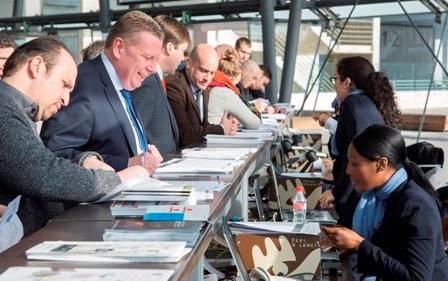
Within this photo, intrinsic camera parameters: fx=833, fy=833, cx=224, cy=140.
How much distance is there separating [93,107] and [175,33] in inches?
58.0

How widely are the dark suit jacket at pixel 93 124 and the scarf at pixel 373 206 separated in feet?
2.95

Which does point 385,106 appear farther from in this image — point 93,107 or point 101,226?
point 101,226

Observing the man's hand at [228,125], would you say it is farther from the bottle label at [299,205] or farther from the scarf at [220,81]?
the bottle label at [299,205]

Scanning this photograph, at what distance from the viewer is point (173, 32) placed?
4.47m

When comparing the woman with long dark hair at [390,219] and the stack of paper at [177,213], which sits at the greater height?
the stack of paper at [177,213]

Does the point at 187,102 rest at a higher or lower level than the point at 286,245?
higher

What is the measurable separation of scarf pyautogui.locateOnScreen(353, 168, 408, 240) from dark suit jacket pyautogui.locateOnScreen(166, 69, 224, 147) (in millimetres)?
1675

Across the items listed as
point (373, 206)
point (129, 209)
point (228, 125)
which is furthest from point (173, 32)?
point (129, 209)

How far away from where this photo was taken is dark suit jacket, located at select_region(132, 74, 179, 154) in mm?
3998

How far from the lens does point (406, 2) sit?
33.5 feet

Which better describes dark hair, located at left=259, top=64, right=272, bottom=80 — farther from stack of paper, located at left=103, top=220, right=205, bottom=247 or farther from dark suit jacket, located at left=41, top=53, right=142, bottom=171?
stack of paper, located at left=103, top=220, right=205, bottom=247

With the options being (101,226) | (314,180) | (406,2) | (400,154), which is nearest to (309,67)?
(406,2)

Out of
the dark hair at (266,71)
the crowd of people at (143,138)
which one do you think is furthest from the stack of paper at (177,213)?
the dark hair at (266,71)

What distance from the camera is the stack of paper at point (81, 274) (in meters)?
1.57
